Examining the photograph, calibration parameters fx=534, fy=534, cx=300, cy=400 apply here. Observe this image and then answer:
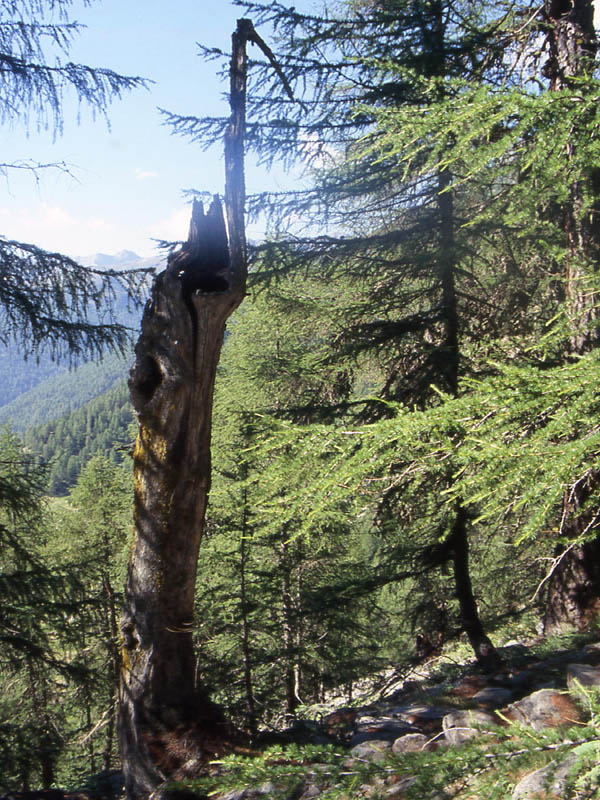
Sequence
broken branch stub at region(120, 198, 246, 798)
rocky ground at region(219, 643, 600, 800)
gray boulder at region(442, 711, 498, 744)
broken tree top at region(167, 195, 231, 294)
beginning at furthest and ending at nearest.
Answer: broken tree top at region(167, 195, 231, 294)
broken branch stub at region(120, 198, 246, 798)
gray boulder at region(442, 711, 498, 744)
rocky ground at region(219, 643, 600, 800)

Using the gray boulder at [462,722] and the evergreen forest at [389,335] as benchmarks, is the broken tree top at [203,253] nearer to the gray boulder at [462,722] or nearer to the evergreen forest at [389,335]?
the evergreen forest at [389,335]

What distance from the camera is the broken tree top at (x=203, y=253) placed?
5.00 metres

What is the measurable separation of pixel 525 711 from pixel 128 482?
14.3 m

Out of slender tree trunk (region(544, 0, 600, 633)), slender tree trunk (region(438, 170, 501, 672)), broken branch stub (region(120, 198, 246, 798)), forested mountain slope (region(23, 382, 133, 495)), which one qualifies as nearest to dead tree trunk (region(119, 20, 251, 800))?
broken branch stub (region(120, 198, 246, 798))

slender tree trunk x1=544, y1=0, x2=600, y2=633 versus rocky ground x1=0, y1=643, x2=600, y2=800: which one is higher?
slender tree trunk x1=544, y1=0, x2=600, y2=633

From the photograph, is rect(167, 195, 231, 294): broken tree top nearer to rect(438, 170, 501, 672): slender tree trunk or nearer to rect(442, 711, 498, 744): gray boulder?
rect(438, 170, 501, 672): slender tree trunk

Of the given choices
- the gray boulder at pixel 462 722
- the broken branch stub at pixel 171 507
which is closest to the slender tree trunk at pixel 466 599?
the gray boulder at pixel 462 722

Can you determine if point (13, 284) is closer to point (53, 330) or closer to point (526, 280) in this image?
point (53, 330)

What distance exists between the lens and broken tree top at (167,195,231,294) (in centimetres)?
500

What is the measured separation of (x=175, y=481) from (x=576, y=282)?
4515mm

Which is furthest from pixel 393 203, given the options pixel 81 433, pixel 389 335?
pixel 81 433

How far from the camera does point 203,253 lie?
5082 mm

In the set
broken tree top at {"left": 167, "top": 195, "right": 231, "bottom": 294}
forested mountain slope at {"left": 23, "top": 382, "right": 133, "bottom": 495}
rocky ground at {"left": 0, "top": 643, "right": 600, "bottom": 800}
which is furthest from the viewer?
forested mountain slope at {"left": 23, "top": 382, "right": 133, "bottom": 495}

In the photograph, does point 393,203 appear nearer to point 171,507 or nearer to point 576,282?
point 576,282
